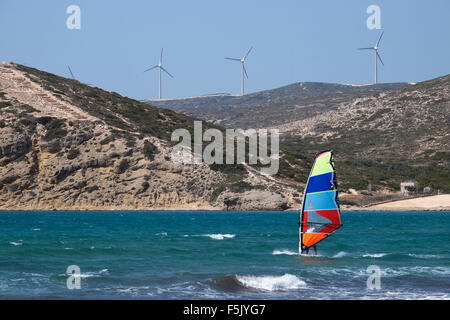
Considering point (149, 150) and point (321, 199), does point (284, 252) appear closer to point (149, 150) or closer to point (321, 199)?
point (321, 199)

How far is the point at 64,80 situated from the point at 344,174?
52.8 metres

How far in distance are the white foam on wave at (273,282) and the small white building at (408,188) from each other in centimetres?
8426

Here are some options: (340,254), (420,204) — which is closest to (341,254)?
(340,254)

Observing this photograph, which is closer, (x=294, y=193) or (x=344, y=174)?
(x=294, y=193)

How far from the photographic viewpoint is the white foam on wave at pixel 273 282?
2559cm

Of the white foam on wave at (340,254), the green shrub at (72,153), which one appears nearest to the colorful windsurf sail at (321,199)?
the white foam on wave at (340,254)

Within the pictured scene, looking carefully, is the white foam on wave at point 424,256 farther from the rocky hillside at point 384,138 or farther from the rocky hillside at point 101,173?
the rocky hillside at point 384,138

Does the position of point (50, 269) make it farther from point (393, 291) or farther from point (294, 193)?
point (294, 193)

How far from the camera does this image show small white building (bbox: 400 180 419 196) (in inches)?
4262

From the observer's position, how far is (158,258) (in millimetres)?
35344

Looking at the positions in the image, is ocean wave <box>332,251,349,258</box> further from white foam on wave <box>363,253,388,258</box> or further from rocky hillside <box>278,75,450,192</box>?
rocky hillside <box>278,75,450,192</box>

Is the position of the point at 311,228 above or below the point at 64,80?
below
